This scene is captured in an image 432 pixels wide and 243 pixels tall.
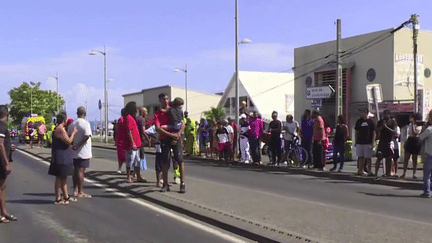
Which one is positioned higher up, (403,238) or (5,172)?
(5,172)

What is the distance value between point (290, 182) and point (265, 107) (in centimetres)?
4371

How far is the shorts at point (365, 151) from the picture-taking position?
13391 mm

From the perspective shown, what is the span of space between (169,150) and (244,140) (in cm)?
820

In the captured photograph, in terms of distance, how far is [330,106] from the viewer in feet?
132

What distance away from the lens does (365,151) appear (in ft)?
44.1

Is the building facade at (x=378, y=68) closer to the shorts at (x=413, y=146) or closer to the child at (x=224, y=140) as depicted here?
the child at (x=224, y=140)

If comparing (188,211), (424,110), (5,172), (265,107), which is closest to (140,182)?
(188,211)

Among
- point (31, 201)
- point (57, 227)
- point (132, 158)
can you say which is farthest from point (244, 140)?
point (57, 227)

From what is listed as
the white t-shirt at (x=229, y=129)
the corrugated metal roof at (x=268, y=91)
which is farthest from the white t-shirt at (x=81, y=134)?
the corrugated metal roof at (x=268, y=91)

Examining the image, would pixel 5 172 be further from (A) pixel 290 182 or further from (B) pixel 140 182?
(A) pixel 290 182

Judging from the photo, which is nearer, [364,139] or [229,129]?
[364,139]

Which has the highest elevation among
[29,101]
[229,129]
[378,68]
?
[378,68]

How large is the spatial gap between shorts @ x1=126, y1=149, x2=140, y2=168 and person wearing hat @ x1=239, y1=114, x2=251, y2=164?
22.2ft

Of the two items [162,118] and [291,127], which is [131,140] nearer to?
[162,118]
